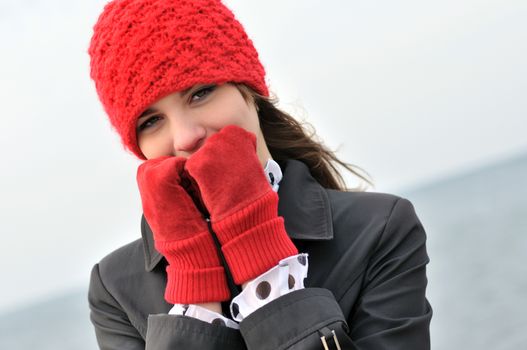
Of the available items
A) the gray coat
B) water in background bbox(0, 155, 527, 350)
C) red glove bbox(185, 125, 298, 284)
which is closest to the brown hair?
the gray coat

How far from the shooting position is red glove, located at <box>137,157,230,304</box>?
203cm

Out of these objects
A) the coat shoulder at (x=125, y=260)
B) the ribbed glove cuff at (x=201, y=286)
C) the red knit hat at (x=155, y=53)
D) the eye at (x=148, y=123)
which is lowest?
the ribbed glove cuff at (x=201, y=286)

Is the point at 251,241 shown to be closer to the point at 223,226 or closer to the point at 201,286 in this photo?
the point at 223,226

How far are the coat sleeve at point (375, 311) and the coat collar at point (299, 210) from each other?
0.20 metres

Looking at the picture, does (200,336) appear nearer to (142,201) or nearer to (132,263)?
(142,201)

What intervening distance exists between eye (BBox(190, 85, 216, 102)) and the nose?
0.09 metres

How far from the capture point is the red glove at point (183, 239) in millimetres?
2033

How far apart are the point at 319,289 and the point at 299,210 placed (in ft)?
1.39

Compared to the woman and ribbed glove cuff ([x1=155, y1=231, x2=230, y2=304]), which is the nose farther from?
ribbed glove cuff ([x1=155, y1=231, x2=230, y2=304])

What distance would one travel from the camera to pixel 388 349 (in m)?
1.99
